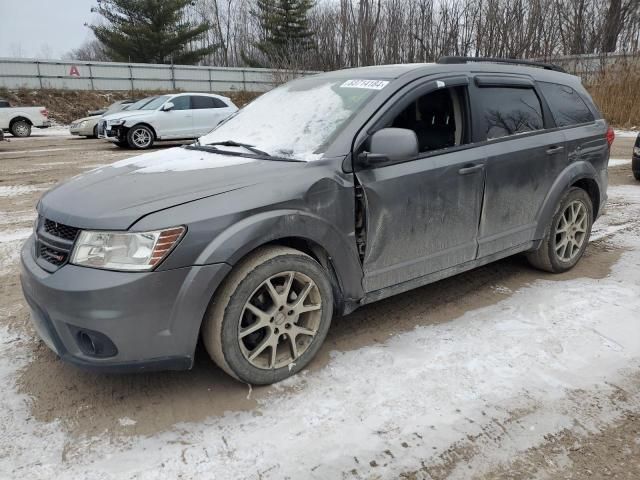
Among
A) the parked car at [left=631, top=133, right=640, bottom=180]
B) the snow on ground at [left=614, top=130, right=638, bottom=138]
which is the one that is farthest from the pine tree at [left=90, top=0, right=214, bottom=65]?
the parked car at [left=631, top=133, right=640, bottom=180]

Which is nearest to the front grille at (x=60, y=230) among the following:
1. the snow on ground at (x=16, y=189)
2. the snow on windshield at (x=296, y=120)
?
the snow on windshield at (x=296, y=120)

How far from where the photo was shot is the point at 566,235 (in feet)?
14.2

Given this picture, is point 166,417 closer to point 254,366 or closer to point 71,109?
point 254,366

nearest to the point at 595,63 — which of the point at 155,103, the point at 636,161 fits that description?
the point at 636,161

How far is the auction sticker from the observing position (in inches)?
128

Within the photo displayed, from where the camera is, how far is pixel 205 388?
2764mm

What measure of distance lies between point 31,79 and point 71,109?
3194 millimetres

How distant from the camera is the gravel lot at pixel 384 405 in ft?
7.21

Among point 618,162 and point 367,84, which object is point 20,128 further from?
point 367,84

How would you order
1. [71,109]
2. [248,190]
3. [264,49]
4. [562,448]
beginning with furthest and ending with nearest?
[264,49] → [71,109] → [248,190] → [562,448]

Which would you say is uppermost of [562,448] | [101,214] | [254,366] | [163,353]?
[101,214]

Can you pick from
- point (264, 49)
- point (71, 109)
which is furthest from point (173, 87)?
point (264, 49)

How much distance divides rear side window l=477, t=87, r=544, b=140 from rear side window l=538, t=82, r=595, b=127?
182 millimetres

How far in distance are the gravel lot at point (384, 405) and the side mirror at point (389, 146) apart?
3.79ft
